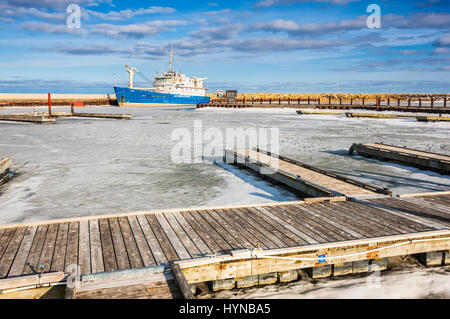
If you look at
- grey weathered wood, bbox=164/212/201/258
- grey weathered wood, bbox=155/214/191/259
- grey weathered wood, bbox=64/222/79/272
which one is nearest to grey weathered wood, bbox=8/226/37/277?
grey weathered wood, bbox=64/222/79/272

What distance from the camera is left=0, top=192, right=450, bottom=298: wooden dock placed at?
432 cm

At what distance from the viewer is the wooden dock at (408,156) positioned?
38.9ft

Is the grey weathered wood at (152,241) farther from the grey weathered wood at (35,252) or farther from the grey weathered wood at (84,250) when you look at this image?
the grey weathered wood at (35,252)

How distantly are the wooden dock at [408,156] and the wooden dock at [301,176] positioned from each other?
4210 mm

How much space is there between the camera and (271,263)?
16.2 feet

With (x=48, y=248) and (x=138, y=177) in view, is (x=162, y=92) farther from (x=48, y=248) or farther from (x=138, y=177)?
(x=48, y=248)

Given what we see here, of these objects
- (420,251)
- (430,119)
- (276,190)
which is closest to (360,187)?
(276,190)

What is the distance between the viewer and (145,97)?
68.5 meters

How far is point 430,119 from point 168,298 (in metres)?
31.3

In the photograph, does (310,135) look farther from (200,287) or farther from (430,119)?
(200,287)

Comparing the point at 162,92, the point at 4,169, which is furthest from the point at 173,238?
the point at 162,92

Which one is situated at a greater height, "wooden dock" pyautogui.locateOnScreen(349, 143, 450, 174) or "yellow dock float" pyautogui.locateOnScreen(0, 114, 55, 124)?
"yellow dock float" pyautogui.locateOnScreen(0, 114, 55, 124)

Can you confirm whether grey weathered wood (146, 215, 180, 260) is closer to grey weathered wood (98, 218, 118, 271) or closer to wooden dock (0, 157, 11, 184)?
grey weathered wood (98, 218, 118, 271)

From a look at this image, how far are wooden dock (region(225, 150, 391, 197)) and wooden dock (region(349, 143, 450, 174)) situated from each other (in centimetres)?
421
